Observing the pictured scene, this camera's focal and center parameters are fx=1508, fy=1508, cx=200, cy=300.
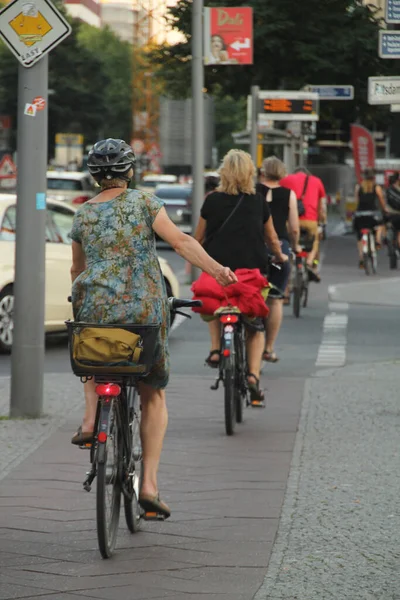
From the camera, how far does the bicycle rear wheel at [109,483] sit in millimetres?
5918

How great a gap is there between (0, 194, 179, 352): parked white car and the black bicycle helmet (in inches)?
314

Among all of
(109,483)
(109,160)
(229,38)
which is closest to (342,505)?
(109,483)

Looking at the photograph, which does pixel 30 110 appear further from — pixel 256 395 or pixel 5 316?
pixel 5 316

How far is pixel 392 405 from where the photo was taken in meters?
10.8

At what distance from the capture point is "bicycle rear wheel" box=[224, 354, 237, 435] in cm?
949

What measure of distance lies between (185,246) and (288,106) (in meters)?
21.1

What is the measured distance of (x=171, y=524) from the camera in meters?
6.80

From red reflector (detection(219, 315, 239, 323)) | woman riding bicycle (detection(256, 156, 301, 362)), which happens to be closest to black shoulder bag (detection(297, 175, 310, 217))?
woman riding bicycle (detection(256, 156, 301, 362))

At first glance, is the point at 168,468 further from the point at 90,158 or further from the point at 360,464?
the point at 90,158

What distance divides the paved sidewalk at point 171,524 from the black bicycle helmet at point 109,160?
157cm

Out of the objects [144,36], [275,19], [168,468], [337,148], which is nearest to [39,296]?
[168,468]

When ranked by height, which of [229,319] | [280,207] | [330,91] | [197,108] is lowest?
[229,319]

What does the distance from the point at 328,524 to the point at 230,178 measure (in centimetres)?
392

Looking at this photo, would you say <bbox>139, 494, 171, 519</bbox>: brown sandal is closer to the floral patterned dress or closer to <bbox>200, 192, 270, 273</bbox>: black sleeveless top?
the floral patterned dress
